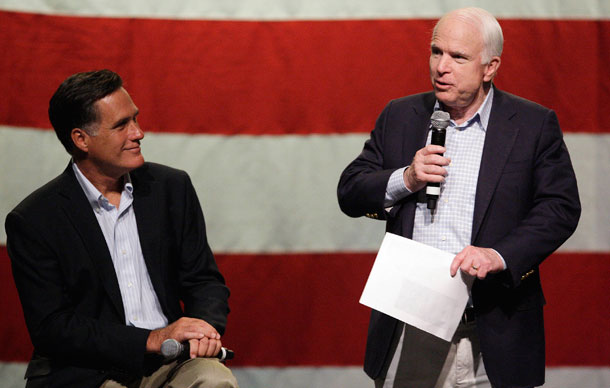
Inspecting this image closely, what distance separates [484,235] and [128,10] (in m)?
1.59

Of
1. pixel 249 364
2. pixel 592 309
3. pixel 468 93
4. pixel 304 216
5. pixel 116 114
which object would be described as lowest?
pixel 249 364

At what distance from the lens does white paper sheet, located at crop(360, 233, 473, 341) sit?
5.77 ft

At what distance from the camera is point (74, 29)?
278 cm

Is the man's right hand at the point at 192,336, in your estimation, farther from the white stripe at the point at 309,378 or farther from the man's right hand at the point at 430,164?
the white stripe at the point at 309,378

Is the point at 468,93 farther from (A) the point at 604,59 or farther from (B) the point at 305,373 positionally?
(B) the point at 305,373

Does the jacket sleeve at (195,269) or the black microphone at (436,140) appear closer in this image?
the black microphone at (436,140)

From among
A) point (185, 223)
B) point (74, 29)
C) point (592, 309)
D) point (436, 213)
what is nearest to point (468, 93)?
point (436, 213)

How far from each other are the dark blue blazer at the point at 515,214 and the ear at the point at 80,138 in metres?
0.70

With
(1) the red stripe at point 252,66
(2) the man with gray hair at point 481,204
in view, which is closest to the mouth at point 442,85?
(2) the man with gray hair at point 481,204

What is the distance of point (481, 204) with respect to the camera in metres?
1.82

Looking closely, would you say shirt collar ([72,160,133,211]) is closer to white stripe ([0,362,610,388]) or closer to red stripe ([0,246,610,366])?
red stripe ([0,246,610,366])

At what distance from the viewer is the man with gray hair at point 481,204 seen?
1.81 m

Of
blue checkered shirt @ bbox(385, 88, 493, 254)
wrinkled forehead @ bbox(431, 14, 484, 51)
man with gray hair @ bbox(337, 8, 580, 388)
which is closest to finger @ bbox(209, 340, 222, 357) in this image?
man with gray hair @ bbox(337, 8, 580, 388)

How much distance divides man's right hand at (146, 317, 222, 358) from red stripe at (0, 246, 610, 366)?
0.87 metres
